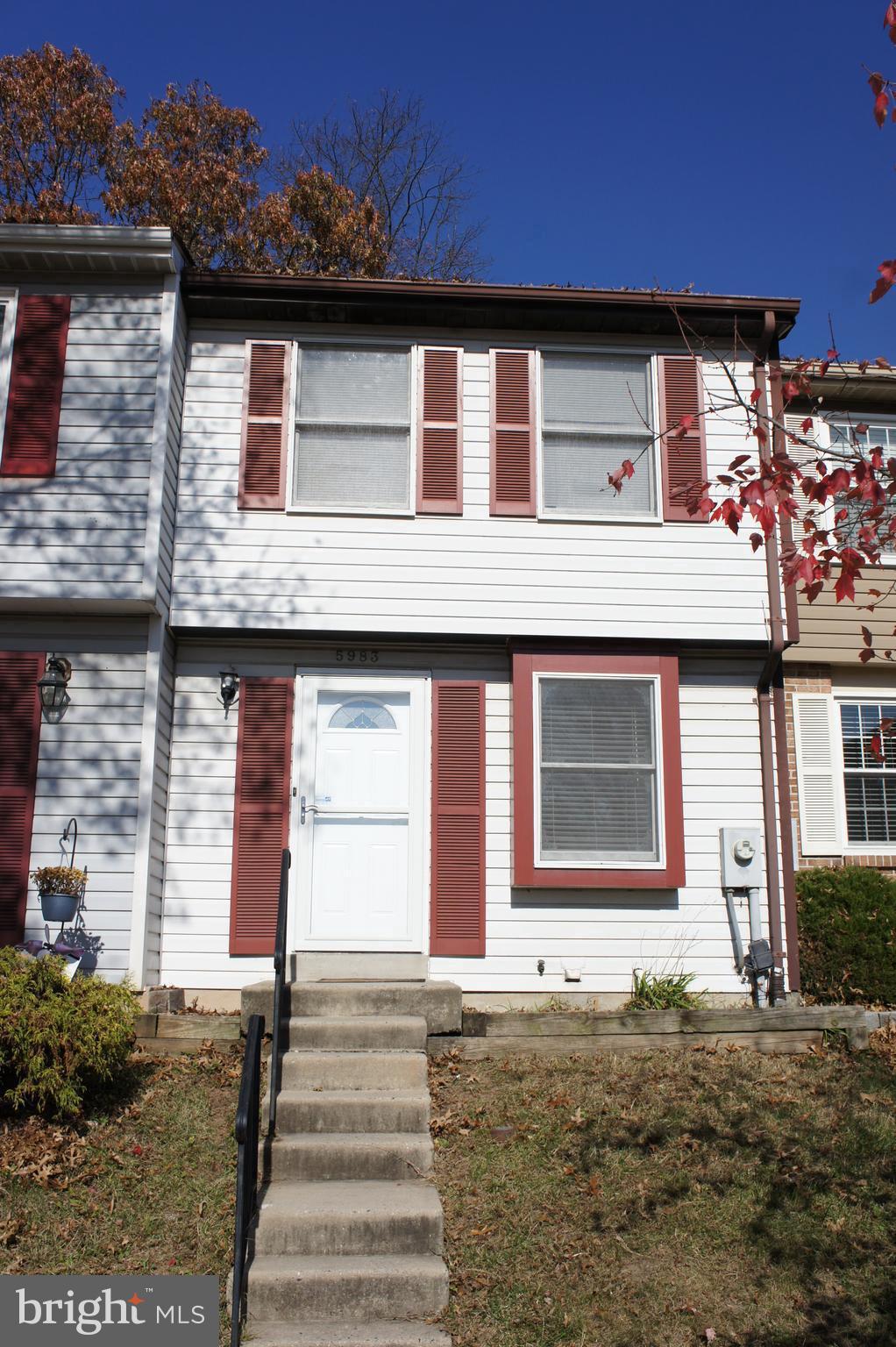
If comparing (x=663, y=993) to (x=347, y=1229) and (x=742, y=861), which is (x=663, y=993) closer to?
(x=742, y=861)

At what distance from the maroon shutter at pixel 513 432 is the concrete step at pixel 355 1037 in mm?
4070

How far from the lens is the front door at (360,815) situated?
871 cm

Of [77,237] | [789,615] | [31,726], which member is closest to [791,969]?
[789,615]

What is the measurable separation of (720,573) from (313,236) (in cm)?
1079

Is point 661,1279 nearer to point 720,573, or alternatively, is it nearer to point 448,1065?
point 448,1065

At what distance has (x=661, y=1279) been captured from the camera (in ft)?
17.5

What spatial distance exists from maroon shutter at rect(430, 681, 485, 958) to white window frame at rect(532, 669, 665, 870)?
0.41 metres

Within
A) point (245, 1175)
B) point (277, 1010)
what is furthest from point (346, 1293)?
point (277, 1010)

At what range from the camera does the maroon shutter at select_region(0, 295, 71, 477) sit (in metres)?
8.87

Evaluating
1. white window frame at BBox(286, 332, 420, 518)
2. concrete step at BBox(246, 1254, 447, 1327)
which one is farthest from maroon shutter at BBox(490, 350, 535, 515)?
concrete step at BBox(246, 1254, 447, 1327)

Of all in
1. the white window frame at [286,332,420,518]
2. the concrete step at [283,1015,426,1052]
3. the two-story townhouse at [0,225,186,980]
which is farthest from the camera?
the white window frame at [286,332,420,518]

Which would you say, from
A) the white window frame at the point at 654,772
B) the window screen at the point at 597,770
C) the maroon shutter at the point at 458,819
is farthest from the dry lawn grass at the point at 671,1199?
the window screen at the point at 597,770

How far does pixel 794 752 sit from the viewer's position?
1091cm

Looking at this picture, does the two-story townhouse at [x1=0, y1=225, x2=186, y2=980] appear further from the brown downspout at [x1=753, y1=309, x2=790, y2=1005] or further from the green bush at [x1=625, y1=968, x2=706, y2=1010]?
the brown downspout at [x1=753, y1=309, x2=790, y2=1005]
